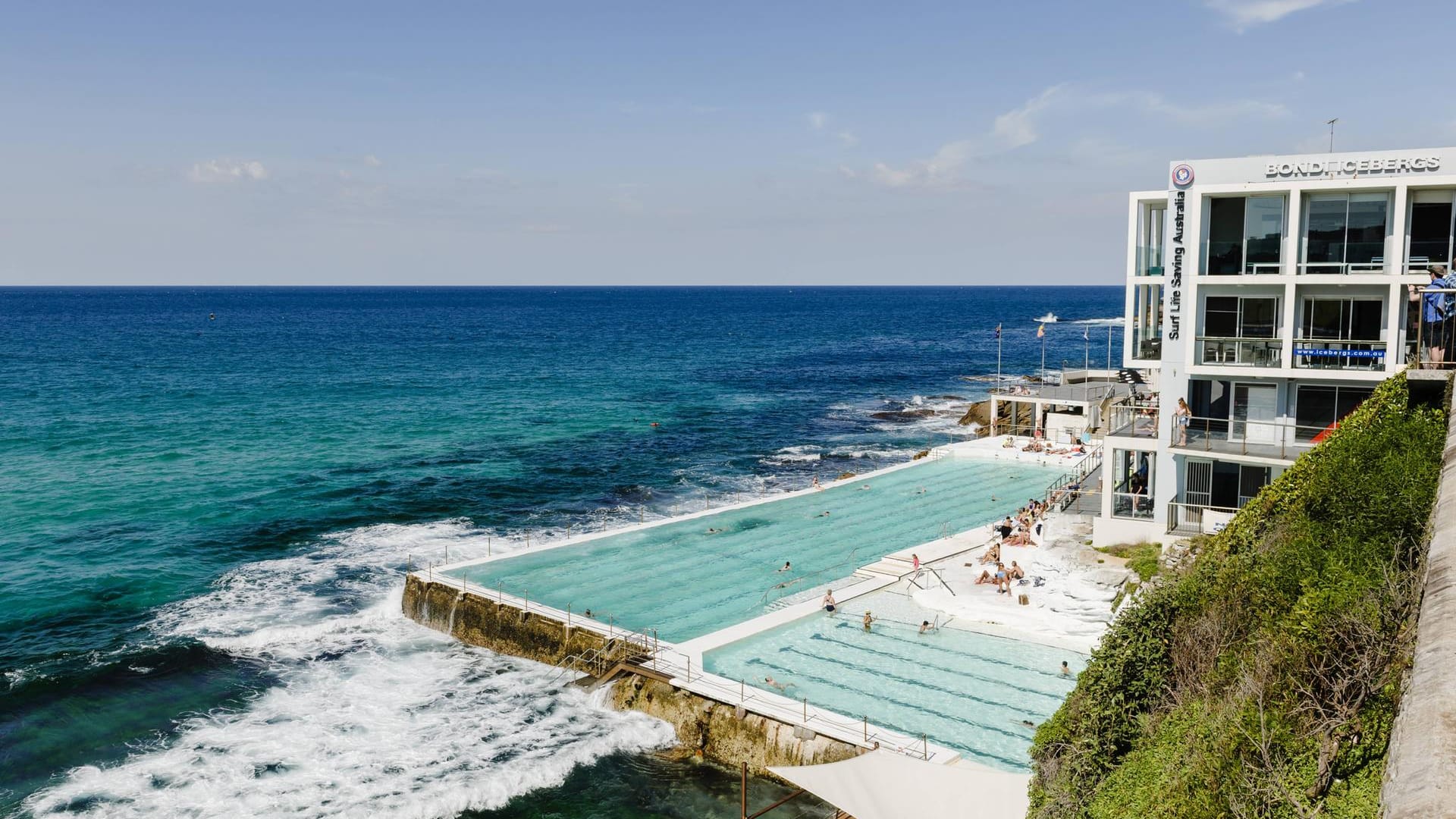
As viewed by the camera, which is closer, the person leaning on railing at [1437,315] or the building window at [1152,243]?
the person leaning on railing at [1437,315]

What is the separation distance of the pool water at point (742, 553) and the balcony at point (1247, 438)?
1086 cm

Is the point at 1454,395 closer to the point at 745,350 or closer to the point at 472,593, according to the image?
the point at 472,593

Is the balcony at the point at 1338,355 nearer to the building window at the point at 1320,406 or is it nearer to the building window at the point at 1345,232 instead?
the building window at the point at 1320,406

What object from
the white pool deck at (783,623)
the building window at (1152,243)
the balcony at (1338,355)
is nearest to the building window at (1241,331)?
the balcony at (1338,355)

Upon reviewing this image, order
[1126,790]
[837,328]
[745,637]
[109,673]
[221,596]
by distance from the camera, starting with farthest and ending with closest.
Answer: [837,328] → [221,596] → [109,673] → [745,637] → [1126,790]

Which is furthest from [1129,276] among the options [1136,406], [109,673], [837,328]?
[837,328]

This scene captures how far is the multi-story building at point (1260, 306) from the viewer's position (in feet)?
83.1

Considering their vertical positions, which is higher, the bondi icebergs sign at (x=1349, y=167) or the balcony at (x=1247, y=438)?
the bondi icebergs sign at (x=1349, y=167)

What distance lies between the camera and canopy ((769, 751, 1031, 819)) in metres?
15.8

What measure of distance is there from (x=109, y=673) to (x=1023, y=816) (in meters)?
27.3

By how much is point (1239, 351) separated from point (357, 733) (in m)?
25.8

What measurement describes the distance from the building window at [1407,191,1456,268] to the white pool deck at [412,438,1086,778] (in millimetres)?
13208

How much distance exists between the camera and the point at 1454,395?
592 inches

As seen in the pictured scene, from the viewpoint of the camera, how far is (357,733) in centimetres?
2525
